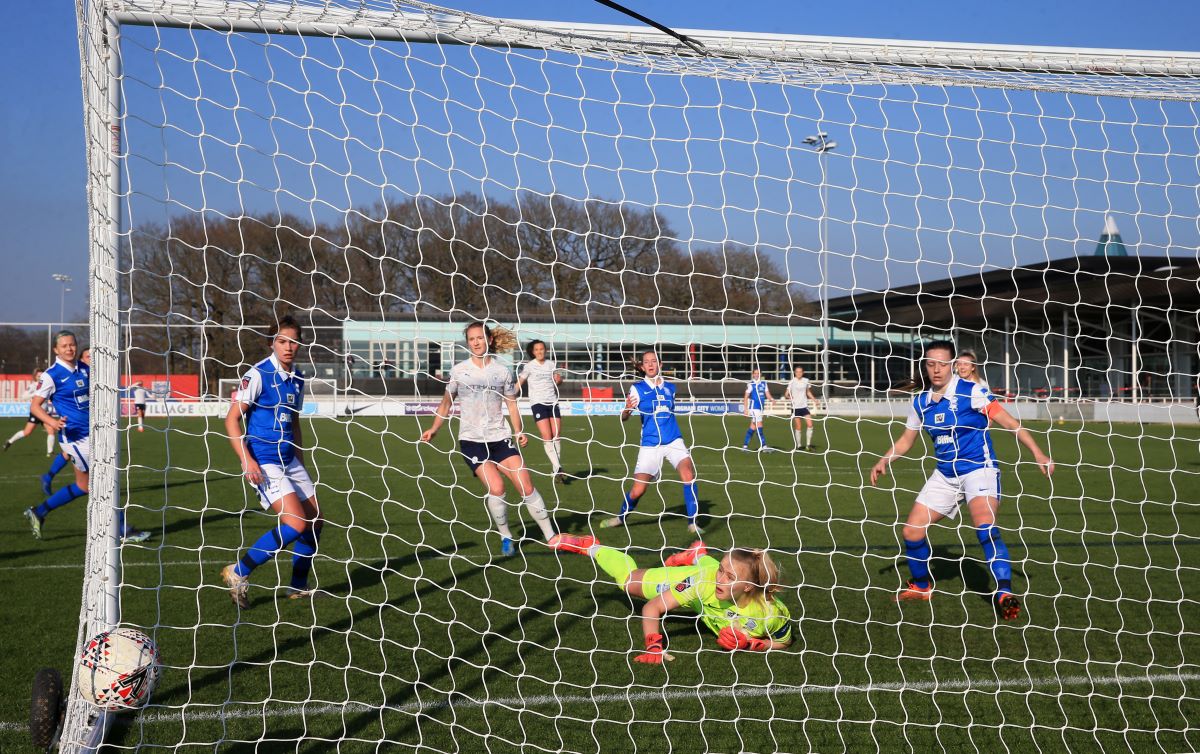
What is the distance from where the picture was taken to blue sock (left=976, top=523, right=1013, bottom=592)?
18.0ft

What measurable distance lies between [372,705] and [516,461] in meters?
2.96

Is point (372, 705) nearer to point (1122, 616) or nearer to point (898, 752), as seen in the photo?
point (898, 752)

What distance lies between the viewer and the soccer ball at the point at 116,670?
3.35 metres

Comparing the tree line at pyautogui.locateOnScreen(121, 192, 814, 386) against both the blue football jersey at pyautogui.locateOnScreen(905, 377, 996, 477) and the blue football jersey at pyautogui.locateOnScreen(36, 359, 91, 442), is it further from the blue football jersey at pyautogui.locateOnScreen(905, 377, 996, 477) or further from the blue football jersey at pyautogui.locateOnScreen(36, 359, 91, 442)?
the blue football jersey at pyautogui.locateOnScreen(36, 359, 91, 442)

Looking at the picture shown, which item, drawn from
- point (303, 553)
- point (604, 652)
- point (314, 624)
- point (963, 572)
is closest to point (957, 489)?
point (963, 572)

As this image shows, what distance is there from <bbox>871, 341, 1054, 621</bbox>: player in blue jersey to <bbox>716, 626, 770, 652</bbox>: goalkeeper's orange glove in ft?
4.68

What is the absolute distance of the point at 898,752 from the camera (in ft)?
11.6

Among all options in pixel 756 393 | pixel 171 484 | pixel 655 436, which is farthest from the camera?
pixel 756 393

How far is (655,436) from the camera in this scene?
Answer: 814 cm

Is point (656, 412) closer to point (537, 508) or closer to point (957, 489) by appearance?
point (537, 508)

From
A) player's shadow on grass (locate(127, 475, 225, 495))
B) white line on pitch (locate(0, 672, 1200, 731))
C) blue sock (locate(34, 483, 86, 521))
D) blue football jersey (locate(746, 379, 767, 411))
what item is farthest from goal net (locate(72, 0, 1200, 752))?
blue football jersey (locate(746, 379, 767, 411))

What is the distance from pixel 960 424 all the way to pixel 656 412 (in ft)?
9.40

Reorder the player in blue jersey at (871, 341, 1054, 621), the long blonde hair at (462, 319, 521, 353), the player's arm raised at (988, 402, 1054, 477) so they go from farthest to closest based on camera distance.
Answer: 1. the long blonde hair at (462, 319, 521, 353)
2. the player in blue jersey at (871, 341, 1054, 621)
3. the player's arm raised at (988, 402, 1054, 477)

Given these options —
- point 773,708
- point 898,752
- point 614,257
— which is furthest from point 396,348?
point 898,752
